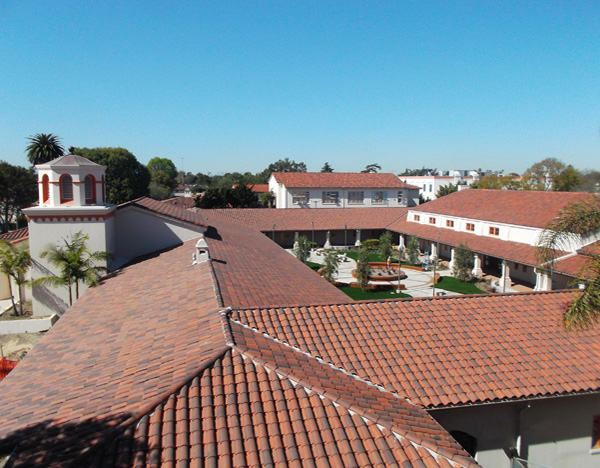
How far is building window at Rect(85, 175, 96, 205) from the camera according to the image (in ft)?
67.3

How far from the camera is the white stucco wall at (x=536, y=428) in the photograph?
34.5 feet

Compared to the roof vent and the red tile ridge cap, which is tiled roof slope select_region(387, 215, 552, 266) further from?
the red tile ridge cap

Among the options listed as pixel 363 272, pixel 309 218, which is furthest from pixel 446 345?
pixel 309 218

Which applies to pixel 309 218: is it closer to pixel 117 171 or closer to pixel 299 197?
pixel 299 197

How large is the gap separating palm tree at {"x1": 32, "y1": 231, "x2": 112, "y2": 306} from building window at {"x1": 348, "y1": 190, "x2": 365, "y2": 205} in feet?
145

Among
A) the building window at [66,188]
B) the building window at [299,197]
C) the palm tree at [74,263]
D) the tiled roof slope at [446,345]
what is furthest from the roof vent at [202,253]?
the building window at [299,197]

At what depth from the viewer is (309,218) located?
52.1m

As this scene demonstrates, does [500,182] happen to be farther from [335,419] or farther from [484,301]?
[335,419]

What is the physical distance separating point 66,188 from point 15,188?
1714 inches

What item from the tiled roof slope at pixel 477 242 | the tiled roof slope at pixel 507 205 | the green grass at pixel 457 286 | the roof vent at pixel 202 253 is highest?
the tiled roof slope at pixel 507 205

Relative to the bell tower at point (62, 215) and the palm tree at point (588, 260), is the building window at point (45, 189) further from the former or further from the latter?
the palm tree at point (588, 260)

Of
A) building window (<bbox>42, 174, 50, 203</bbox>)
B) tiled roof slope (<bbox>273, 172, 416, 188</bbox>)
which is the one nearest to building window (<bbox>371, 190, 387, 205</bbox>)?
tiled roof slope (<bbox>273, 172, 416, 188</bbox>)

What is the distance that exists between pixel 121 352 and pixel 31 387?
1759 mm

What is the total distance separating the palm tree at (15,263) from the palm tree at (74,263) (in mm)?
2682
